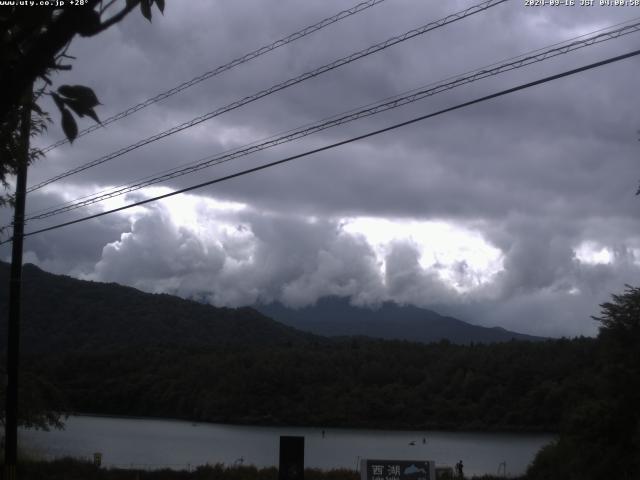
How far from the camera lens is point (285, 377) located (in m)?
85.9

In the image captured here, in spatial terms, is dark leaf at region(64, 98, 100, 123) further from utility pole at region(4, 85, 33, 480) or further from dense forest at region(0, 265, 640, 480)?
dense forest at region(0, 265, 640, 480)

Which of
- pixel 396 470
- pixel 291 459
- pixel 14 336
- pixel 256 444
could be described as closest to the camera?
pixel 396 470

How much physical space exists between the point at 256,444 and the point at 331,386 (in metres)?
24.5

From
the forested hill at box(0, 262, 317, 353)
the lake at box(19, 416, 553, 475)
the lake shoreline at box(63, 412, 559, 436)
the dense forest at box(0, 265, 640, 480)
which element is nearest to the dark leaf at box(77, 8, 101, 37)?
the forested hill at box(0, 262, 317, 353)

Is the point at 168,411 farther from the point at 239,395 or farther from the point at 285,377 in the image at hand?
the point at 285,377

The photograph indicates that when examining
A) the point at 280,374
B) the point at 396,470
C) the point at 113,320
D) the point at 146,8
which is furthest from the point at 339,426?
the point at 146,8

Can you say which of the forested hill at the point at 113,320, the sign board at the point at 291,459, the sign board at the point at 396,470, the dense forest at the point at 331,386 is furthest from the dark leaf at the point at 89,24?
the dense forest at the point at 331,386

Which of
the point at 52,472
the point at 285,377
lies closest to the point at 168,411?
the point at 285,377

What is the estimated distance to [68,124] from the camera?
4.30 m

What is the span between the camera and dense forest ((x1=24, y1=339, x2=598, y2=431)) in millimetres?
75438

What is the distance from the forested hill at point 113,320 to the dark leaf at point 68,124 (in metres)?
36.6

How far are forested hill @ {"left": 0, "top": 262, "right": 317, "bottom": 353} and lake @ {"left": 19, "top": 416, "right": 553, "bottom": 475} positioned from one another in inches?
364

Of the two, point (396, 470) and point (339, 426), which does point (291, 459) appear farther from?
point (339, 426)

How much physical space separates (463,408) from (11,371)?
225ft
